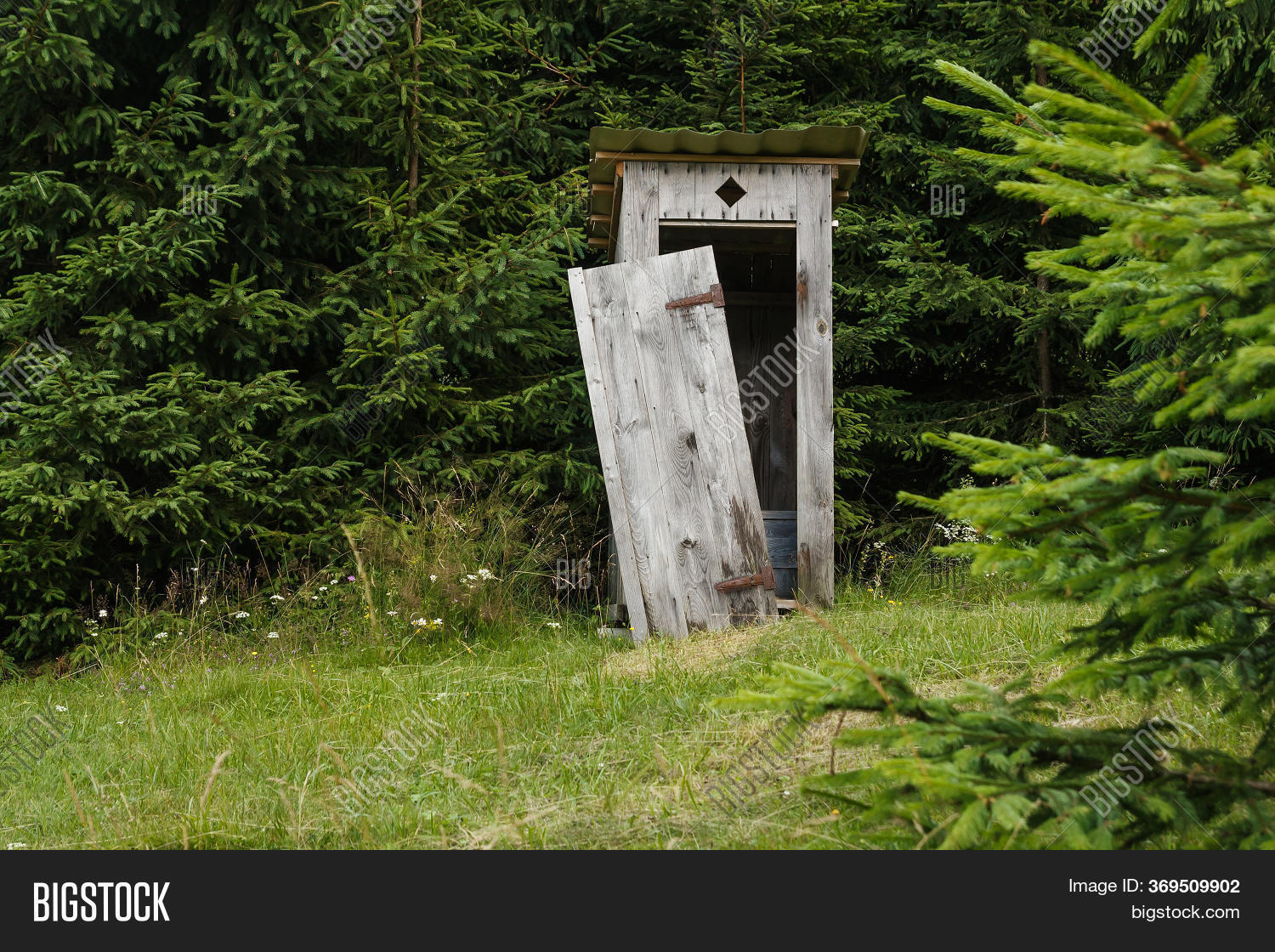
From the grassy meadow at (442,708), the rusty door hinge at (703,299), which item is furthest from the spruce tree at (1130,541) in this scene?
the rusty door hinge at (703,299)

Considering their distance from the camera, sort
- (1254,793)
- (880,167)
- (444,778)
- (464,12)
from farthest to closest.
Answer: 1. (880,167)
2. (464,12)
3. (444,778)
4. (1254,793)

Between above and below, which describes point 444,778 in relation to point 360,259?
below

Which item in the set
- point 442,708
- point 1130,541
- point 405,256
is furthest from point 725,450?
point 1130,541

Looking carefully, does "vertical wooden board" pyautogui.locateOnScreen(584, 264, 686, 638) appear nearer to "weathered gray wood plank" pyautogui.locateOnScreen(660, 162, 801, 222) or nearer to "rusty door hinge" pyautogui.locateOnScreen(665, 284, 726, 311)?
"rusty door hinge" pyautogui.locateOnScreen(665, 284, 726, 311)

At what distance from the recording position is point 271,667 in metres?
4.48

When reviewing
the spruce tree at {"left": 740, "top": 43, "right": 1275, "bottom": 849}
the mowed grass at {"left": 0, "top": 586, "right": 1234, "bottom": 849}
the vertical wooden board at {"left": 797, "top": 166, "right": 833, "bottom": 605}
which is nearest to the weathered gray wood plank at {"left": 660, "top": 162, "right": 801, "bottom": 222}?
the vertical wooden board at {"left": 797, "top": 166, "right": 833, "bottom": 605}

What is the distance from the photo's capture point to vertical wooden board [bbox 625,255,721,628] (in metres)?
4.64

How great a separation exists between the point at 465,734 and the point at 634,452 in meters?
1.79

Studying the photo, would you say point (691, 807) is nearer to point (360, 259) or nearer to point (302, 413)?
point (302, 413)

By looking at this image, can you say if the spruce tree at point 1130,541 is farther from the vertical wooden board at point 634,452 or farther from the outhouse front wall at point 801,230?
the outhouse front wall at point 801,230

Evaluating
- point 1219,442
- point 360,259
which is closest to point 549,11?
point 360,259

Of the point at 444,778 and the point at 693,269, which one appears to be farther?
the point at 693,269

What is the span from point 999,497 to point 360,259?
595 cm

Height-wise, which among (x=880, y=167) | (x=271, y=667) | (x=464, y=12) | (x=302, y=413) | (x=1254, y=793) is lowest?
(x=271, y=667)
